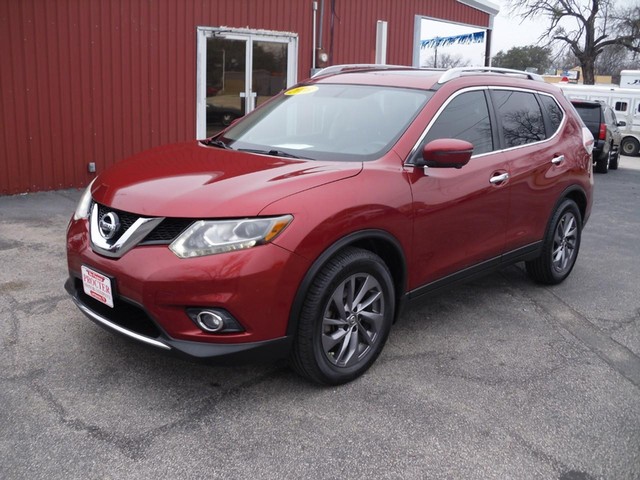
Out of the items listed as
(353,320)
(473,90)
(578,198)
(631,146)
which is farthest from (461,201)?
(631,146)

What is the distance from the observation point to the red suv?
305 cm

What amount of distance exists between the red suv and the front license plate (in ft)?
0.04

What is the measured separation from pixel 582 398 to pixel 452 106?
193 cm

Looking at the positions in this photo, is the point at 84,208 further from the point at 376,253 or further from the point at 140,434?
the point at 376,253

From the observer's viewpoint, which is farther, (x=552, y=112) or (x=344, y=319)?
(x=552, y=112)

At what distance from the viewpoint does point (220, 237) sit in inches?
119

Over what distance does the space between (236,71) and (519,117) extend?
6.55m

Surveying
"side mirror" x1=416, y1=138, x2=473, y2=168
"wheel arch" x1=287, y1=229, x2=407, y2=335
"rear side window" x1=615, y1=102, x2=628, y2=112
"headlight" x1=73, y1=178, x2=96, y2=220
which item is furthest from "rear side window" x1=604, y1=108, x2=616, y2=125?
"headlight" x1=73, y1=178, x2=96, y2=220

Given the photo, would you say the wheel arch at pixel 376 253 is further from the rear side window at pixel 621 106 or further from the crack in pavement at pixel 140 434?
the rear side window at pixel 621 106

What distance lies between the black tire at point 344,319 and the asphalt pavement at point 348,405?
152 millimetres

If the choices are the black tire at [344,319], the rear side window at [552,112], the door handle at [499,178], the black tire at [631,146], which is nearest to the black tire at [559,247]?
the rear side window at [552,112]

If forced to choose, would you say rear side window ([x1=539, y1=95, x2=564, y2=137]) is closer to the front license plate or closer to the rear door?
the rear door

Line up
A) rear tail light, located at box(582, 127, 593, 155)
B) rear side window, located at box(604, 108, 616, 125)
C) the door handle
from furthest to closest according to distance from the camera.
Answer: rear side window, located at box(604, 108, 616, 125) → rear tail light, located at box(582, 127, 593, 155) → the door handle

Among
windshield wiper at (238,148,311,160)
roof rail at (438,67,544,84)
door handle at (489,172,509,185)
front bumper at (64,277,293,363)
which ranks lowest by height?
front bumper at (64,277,293,363)
